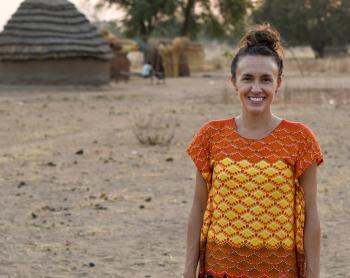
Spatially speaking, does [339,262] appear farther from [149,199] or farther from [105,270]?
[149,199]

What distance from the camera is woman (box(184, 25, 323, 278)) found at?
261 cm


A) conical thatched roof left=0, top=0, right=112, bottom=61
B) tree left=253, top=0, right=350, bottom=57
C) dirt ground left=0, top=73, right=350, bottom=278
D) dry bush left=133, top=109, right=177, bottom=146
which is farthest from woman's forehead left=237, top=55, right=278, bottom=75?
tree left=253, top=0, right=350, bottom=57

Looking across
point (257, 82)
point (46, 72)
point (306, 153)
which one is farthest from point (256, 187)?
point (46, 72)

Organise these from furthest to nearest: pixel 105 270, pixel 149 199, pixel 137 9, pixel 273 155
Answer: pixel 137 9, pixel 149 199, pixel 105 270, pixel 273 155

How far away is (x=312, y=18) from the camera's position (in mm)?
55031

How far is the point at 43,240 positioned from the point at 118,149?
5.01 metres

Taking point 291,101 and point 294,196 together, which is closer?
point 294,196

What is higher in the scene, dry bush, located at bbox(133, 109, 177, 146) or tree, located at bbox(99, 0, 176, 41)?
tree, located at bbox(99, 0, 176, 41)

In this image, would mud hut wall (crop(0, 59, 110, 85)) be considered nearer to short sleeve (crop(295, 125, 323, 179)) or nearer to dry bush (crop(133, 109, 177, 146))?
dry bush (crop(133, 109, 177, 146))

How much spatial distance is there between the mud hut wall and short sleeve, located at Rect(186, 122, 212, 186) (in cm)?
2174

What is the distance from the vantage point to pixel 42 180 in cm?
853

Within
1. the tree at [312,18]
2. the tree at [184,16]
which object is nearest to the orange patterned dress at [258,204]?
the tree at [184,16]

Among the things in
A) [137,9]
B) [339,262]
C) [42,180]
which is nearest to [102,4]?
[137,9]

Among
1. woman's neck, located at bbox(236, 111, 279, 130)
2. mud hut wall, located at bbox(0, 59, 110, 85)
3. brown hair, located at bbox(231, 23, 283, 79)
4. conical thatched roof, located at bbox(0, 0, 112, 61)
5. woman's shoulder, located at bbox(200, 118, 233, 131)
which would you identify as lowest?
mud hut wall, located at bbox(0, 59, 110, 85)
